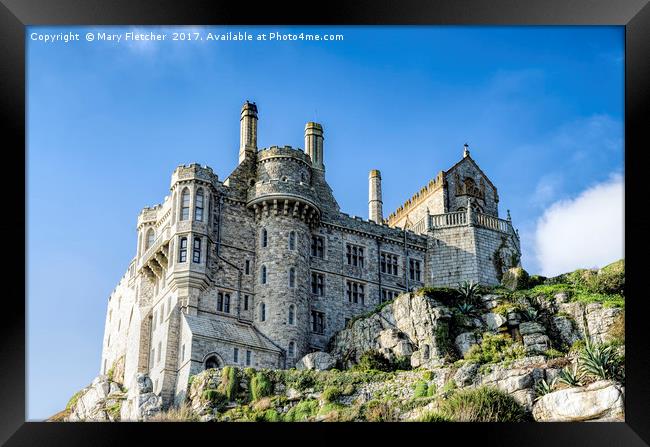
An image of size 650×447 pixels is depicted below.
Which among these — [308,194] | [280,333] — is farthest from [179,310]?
[308,194]

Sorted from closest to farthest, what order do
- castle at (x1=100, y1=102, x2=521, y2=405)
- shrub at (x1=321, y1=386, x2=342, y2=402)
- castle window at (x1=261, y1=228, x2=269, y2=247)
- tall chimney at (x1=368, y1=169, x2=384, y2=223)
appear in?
shrub at (x1=321, y1=386, x2=342, y2=402), castle at (x1=100, y1=102, x2=521, y2=405), castle window at (x1=261, y1=228, x2=269, y2=247), tall chimney at (x1=368, y1=169, x2=384, y2=223)

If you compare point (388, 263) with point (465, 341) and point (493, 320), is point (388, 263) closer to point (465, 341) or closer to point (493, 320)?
point (493, 320)

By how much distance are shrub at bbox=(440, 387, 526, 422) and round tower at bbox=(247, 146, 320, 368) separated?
9548 millimetres

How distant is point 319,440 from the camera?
28.7 meters

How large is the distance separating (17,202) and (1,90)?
2776mm

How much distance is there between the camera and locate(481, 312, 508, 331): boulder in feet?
139

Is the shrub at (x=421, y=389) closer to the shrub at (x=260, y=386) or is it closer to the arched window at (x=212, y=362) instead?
the shrub at (x=260, y=386)

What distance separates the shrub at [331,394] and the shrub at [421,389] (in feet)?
8.68

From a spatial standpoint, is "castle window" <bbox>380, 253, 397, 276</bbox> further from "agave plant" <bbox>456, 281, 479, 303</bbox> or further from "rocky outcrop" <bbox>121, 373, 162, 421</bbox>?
"rocky outcrop" <bbox>121, 373, 162, 421</bbox>

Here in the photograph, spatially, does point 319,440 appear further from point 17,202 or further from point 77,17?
point 77,17

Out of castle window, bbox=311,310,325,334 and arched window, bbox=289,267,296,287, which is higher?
arched window, bbox=289,267,296,287

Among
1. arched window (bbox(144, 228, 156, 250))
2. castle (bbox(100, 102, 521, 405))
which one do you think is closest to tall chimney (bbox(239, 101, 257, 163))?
castle (bbox(100, 102, 521, 405))

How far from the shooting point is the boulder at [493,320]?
42500 millimetres

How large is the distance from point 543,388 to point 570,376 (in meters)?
0.98
